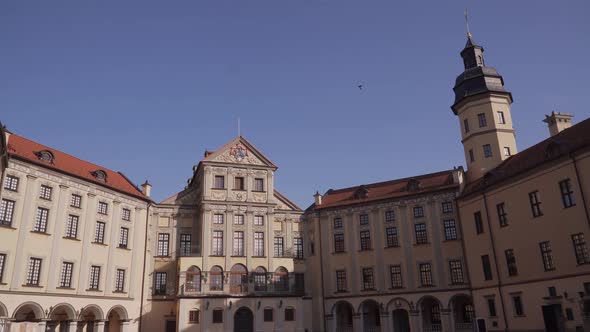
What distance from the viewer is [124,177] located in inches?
1794

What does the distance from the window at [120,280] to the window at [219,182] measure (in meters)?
11.2

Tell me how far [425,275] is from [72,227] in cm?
2992

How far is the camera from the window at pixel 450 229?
42.5 m

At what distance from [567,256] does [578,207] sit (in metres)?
3.32

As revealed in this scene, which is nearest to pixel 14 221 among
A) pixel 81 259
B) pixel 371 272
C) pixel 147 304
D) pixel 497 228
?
pixel 81 259

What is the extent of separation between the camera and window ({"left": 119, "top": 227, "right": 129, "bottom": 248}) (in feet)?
132

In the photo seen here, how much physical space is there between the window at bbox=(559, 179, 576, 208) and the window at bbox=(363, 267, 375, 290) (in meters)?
18.4

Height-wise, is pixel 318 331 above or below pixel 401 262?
below

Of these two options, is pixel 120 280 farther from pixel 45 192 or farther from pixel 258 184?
pixel 258 184

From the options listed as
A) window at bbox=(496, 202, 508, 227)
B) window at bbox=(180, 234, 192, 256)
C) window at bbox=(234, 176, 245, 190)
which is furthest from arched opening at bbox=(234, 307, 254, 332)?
window at bbox=(496, 202, 508, 227)

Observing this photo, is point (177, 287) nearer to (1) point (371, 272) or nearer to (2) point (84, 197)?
(2) point (84, 197)

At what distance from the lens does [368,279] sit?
4444 cm

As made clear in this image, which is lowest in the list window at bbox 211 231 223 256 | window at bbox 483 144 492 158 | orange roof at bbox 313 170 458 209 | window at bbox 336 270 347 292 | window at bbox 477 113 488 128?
window at bbox 336 270 347 292

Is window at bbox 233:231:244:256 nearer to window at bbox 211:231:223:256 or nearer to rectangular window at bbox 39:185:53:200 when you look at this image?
window at bbox 211:231:223:256
